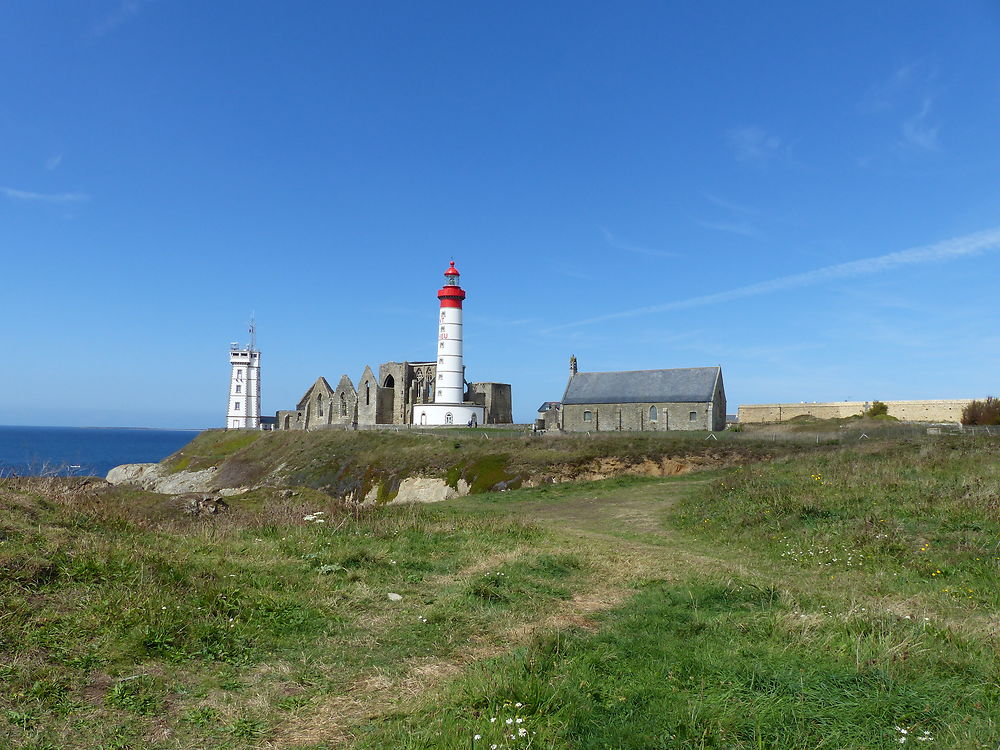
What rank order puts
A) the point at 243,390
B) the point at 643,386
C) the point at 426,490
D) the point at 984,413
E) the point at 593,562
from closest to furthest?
the point at 593,562
the point at 426,490
the point at 984,413
the point at 643,386
the point at 243,390

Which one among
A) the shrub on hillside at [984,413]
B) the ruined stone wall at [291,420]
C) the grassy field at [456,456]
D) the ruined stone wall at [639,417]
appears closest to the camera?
the grassy field at [456,456]

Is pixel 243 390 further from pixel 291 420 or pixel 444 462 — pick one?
pixel 444 462

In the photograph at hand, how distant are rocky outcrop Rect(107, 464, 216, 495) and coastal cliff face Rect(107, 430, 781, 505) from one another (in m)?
0.17

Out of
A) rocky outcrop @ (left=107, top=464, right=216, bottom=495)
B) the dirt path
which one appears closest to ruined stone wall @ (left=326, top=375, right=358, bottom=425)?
rocky outcrop @ (left=107, top=464, right=216, bottom=495)

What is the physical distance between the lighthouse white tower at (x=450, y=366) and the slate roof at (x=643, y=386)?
33.7 feet

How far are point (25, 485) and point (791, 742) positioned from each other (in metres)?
13.3

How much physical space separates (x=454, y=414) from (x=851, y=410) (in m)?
41.9

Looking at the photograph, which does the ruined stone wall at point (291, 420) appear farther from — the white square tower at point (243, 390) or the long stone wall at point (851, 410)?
the long stone wall at point (851, 410)

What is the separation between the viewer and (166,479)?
5950 cm

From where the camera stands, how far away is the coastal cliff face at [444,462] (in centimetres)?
3369

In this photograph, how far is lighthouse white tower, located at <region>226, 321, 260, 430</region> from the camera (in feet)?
298

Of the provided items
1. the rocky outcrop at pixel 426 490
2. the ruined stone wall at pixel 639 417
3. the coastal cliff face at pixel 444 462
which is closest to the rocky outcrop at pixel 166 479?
the coastal cliff face at pixel 444 462

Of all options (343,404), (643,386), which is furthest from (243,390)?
(643,386)

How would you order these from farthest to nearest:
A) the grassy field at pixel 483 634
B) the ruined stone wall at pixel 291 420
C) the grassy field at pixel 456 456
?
the ruined stone wall at pixel 291 420 → the grassy field at pixel 456 456 → the grassy field at pixel 483 634
